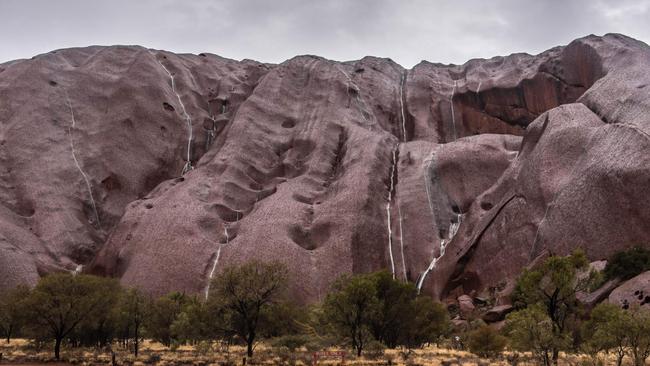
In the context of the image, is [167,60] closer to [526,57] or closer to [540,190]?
[526,57]

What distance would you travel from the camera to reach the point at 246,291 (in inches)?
1455

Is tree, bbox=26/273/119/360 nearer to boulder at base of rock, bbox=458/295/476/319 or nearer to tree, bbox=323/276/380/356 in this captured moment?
tree, bbox=323/276/380/356

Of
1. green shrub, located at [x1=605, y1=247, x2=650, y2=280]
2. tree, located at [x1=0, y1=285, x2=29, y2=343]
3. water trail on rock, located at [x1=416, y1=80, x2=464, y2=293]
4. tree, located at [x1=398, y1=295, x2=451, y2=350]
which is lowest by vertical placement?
tree, located at [x1=398, y1=295, x2=451, y2=350]

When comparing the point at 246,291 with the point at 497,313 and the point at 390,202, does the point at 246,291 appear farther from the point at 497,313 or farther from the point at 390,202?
the point at 390,202

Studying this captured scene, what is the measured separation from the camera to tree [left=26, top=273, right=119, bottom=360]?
3609cm

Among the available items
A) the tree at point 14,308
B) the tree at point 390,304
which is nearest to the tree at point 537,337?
the tree at point 390,304

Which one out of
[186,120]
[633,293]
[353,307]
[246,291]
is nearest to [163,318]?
[246,291]

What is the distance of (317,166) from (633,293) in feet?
142

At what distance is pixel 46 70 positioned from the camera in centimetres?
8769

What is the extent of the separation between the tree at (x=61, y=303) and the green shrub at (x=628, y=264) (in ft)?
121

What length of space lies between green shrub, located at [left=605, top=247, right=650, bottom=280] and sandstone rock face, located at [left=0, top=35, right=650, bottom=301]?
275 cm

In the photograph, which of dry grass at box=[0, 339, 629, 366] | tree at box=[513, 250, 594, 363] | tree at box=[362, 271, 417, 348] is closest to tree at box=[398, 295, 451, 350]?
tree at box=[362, 271, 417, 348]

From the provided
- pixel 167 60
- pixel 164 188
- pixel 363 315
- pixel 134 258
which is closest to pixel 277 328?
pixel 363 315

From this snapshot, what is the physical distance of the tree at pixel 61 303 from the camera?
118ft
